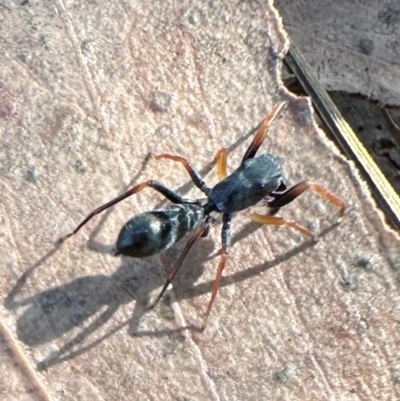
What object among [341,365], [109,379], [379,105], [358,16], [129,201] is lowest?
[341,365]

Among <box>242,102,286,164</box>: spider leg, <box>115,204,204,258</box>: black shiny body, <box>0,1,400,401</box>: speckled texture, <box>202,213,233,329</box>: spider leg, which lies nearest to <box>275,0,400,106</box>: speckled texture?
<box>0,1,400,401</box>: speckled texture

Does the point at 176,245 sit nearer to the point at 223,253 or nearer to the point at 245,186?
the point at 223,253

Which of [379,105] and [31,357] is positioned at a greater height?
[379,105]

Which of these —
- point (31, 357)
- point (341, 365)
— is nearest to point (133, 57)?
point (31, 357)

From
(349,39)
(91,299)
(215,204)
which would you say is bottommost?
(91,299)

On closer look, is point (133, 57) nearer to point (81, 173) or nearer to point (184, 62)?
point (184, 62)

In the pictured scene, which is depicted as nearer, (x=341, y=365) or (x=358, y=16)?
(x=341, y=365)

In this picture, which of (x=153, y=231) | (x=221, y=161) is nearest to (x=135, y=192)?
(x=153, y=231)

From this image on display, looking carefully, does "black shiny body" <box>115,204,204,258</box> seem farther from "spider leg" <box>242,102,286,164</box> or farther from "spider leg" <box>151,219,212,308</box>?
"spider leg" <box>242,102,286,164</box>
